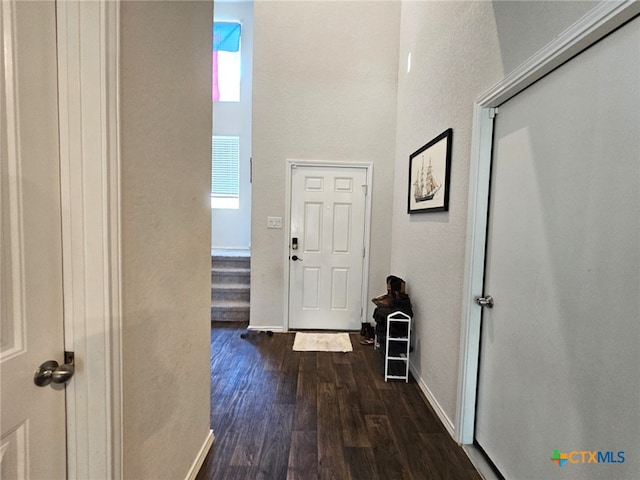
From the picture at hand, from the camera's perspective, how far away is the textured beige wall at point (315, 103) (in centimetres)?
318

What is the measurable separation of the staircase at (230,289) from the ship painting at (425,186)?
245 cm

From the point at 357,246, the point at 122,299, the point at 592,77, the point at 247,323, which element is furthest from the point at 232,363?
the point at 592,77

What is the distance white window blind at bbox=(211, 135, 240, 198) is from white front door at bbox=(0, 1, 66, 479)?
4475 mm

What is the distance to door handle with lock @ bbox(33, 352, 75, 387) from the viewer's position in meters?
0.72

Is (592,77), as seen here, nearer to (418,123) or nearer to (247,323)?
(418,123)

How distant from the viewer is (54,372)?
74 centimetres

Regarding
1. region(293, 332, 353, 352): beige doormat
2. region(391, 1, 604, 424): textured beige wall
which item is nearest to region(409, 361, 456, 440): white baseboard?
region(391, 1, 604, 424): textured beige wall

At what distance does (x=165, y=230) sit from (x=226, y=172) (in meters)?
4.32

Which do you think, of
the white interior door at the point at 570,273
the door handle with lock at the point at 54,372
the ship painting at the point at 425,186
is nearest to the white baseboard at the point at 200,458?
the door handle with lock at the point at 54,372

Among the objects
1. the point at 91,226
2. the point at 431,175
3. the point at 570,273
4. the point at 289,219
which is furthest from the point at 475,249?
the point at 289,219

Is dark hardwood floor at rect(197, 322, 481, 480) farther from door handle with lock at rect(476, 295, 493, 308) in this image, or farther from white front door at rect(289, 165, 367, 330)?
door handle with lock at rect(476, 295, 493, 308)

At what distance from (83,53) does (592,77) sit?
61.7 inches

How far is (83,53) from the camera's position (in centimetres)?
74

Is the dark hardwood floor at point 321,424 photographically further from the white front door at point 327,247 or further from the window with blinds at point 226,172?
the window with blinds at point 226,172
